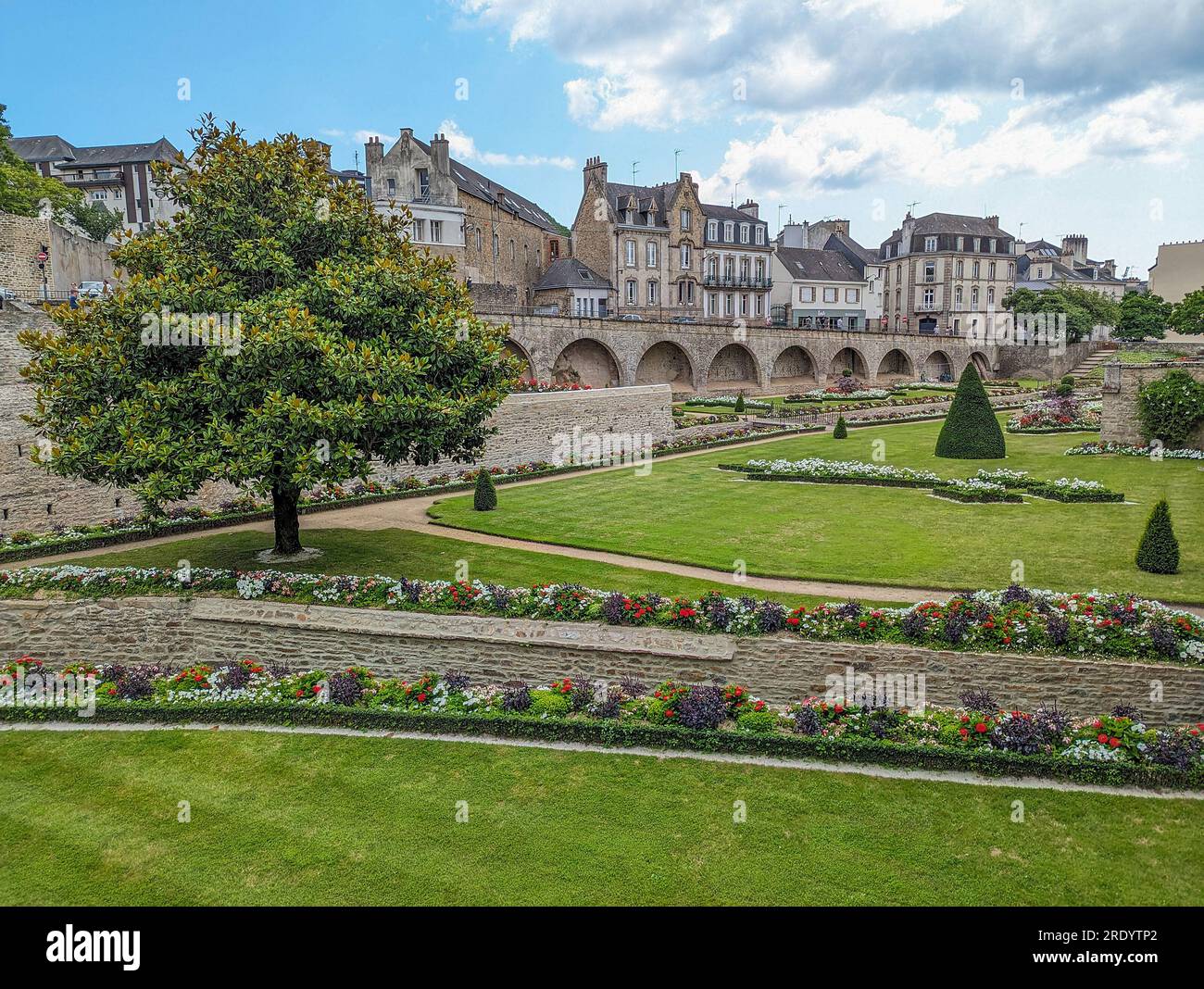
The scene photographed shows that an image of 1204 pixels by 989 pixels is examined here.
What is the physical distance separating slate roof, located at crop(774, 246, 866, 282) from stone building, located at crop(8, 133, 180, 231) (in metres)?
63.5

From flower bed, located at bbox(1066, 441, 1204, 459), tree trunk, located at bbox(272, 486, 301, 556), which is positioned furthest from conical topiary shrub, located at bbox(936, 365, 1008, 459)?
tree trunk, located at bbox(272, 486, 301, 556)

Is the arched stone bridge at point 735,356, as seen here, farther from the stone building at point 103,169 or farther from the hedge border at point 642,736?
the stone building at point 103,169

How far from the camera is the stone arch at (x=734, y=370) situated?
68.0m

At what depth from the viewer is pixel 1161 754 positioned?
12055 mm

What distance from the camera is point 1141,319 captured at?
244 ft

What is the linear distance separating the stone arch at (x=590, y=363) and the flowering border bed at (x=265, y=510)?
1603 centimetres

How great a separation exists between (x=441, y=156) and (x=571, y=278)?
1363 centimetres

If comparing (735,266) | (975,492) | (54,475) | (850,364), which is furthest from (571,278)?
(54,475)

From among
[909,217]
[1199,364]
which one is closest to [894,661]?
[1199,364]

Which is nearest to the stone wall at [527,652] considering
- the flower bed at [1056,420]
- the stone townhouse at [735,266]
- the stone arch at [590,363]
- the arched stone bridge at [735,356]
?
the arched stone bridge at [735,356]

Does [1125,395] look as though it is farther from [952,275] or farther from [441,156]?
[952,275]

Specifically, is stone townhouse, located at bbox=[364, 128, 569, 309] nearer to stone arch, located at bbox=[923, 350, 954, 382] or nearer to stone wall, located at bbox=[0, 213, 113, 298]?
stone wall, located at bbox=[0, 213, 113, 298]
